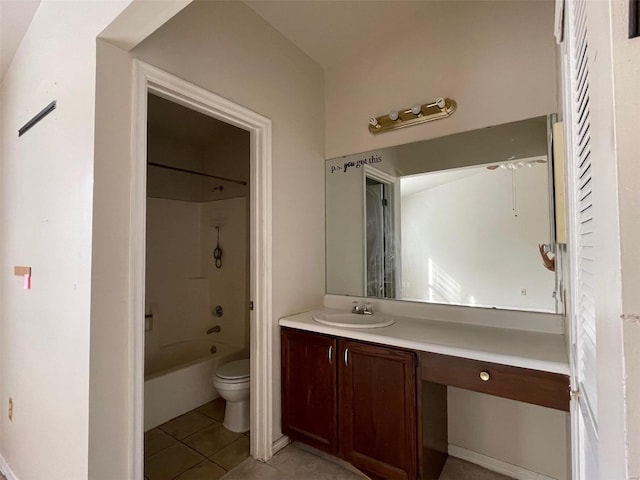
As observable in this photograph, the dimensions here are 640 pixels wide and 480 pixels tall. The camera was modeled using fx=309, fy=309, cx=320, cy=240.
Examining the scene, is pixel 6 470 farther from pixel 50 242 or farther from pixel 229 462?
pixel 50 242

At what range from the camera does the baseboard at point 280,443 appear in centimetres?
200

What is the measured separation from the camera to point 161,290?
333cm

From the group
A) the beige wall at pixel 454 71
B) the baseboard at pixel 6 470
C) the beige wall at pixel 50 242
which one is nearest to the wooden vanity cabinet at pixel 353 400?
the beige wall at pixel 50 242

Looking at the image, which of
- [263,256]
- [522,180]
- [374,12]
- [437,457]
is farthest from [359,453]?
[374,12]

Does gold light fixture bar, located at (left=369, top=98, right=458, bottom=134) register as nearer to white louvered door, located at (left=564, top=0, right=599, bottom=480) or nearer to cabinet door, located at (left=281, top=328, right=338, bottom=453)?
white louvered door, located at (left=564, top=0, right=599, bottom=480)

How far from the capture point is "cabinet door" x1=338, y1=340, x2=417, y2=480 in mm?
1535

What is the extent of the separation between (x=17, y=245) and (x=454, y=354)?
2.57 m

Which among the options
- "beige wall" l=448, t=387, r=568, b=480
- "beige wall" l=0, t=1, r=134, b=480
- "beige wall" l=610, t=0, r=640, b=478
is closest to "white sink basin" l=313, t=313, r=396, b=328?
"beige wall" l=448, t=387, r=568, b=480

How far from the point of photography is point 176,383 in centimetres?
251

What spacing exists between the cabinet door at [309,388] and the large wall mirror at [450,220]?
24.2 inches

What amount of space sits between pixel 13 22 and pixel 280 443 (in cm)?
306

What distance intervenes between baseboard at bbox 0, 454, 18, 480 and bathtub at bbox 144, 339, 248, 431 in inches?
28.1

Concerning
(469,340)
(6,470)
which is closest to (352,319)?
(469,340)

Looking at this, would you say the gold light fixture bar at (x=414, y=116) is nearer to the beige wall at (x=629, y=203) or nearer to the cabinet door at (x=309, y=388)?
the cabinet door at (x=309, y=388)
